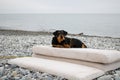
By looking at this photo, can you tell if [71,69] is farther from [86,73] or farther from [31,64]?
[31,64]

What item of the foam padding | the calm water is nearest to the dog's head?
the foam padding

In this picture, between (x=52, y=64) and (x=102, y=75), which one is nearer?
(x=102, y=75)

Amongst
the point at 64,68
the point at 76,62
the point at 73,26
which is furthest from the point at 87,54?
the point at 73,26

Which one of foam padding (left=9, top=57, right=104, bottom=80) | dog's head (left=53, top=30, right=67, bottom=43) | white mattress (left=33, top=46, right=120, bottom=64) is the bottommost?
foam padding (left=9, top=57, right=104, bottom=80)

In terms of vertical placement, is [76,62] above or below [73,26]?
below

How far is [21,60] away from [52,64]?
51.0 inches

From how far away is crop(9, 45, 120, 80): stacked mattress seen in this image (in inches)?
228

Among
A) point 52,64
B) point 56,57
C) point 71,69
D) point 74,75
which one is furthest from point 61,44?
point 74,75

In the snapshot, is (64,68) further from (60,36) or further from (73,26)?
(73,26)

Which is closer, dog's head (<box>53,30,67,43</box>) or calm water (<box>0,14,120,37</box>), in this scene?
dog's head (<box>53,30,67,43</box>)

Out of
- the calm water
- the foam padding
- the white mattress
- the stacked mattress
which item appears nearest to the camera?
the foam padding

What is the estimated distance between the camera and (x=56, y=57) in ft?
24.0

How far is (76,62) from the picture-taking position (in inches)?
266

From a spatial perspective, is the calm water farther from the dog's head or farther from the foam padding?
the foam padding
